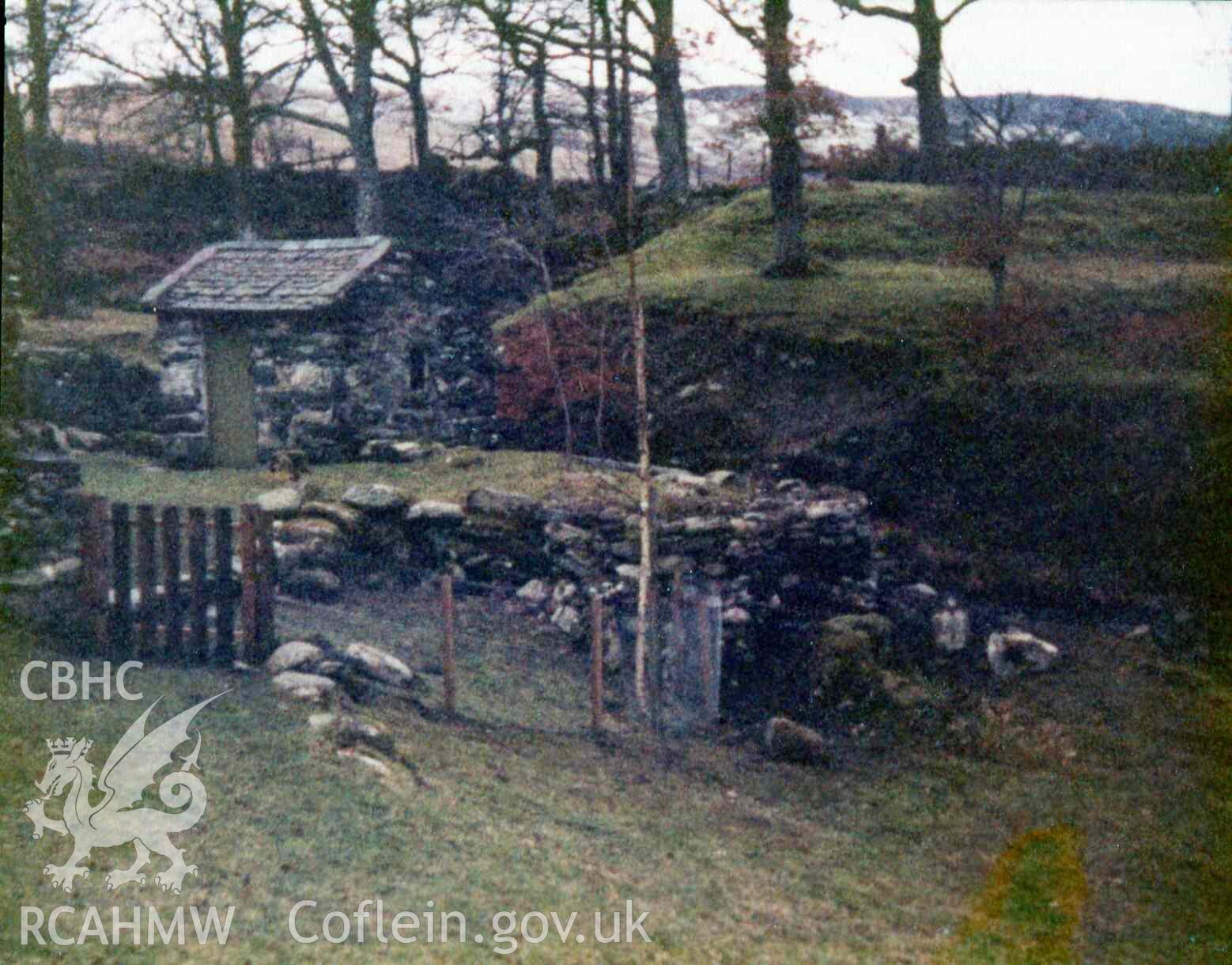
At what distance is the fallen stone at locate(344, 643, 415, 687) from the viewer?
5781mm

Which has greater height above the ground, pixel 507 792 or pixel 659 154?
pixel 659 154

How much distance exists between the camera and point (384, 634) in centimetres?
615

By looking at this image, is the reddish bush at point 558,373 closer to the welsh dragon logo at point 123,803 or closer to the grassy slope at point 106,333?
the grassy slope at point 106,333

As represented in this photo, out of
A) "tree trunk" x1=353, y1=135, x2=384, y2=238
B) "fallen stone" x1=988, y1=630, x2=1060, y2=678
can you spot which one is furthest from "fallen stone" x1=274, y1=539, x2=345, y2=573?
"fallen stone" x1=988, y1=630, x2=1060, y2=678

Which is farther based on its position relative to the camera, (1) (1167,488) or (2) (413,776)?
(1) (1167,488)

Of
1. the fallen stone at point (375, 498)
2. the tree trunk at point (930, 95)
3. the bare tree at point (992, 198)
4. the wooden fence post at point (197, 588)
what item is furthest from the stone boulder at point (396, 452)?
the bare tree at point (992, 198)

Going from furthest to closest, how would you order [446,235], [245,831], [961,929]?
[446,235] → [961,929] → [245,831]

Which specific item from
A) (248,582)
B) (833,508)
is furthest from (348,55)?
(833,508)

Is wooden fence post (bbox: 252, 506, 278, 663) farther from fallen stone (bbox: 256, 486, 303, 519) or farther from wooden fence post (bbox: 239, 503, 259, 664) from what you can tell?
fallen stone (bbox: 256, 486, 303, 519)

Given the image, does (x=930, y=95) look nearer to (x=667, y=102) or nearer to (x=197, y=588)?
(x=667, y=102)

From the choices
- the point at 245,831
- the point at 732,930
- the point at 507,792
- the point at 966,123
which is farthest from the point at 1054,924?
the point at 966,123

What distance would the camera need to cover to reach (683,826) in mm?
5035

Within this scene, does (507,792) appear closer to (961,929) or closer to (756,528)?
(961,929)

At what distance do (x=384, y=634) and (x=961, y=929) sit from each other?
138 inches
